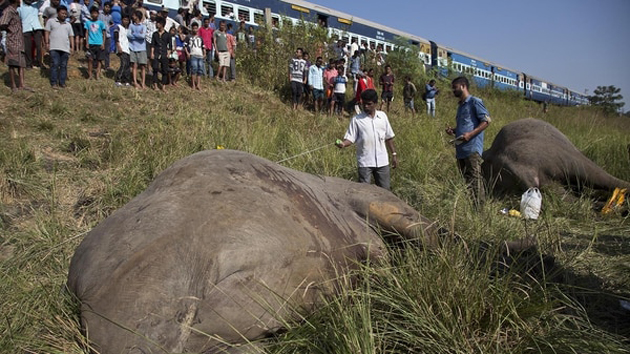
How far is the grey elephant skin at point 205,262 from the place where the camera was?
188 cm

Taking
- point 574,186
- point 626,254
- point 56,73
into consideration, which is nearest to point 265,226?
point 626,254

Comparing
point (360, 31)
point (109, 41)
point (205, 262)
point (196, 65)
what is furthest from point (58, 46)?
point (360, 31)

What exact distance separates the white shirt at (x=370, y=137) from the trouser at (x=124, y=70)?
24.0 feet

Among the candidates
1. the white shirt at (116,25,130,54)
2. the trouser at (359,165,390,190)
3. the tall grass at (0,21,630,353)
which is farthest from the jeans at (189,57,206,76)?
the trouser at (359,165,390,190)

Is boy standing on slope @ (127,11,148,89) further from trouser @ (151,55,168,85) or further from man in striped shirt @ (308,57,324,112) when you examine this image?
man in striped shirt @ (308,57,324,112)

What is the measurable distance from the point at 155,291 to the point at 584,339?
1.92m

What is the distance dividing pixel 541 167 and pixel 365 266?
456 centimetres

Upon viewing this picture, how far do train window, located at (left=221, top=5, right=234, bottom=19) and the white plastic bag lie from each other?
13.8 metres

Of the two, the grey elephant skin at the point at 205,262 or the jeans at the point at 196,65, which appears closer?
the grey elephant skin at the point at 205,262

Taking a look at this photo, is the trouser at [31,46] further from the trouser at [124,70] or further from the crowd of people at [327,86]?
the crowd of people at [327,86]

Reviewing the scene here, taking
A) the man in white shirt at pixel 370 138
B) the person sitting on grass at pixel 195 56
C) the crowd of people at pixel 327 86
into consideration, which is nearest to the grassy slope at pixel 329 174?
the man in white shirt at pixel 370 138

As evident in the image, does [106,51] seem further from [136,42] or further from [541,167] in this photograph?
[541,167]

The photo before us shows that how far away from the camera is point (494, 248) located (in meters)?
2.53

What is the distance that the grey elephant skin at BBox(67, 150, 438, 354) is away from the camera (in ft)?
6.15
